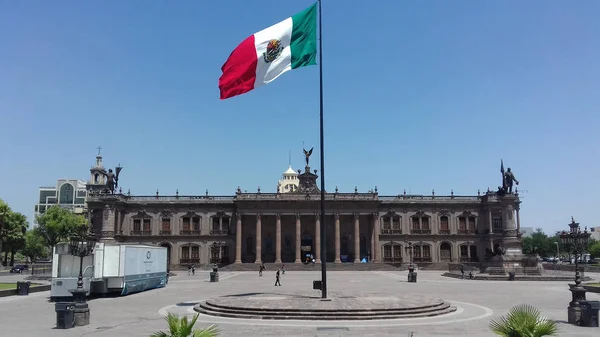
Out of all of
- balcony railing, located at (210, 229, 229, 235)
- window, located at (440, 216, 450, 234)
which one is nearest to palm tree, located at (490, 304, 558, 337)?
balcony railing, located at (210, 229, 229, 235)

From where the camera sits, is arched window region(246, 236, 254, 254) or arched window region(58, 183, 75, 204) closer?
arched window region(246, 236, 254, 254)

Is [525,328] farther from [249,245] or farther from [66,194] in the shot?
[66,194]

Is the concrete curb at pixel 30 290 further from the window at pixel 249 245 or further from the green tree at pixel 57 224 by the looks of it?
the window at pixel 249 245

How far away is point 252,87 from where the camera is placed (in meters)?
21.4

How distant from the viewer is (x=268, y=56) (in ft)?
70.7

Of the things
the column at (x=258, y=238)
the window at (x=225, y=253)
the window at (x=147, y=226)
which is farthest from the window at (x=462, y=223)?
the window at (x=147, y=226)

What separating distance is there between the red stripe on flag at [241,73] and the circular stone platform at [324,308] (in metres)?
8.91

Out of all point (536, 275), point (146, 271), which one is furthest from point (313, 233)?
point (146, 271)

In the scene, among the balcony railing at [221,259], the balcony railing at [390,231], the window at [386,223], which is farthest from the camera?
the window at [386,223]

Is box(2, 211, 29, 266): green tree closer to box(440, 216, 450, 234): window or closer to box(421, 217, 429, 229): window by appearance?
box(421, 217, 429, 229): window

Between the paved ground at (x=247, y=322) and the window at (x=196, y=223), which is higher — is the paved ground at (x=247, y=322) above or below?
below

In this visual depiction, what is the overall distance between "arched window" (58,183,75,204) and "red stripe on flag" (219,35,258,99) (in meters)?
168

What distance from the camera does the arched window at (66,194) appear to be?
564ft

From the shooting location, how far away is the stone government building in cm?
7444
